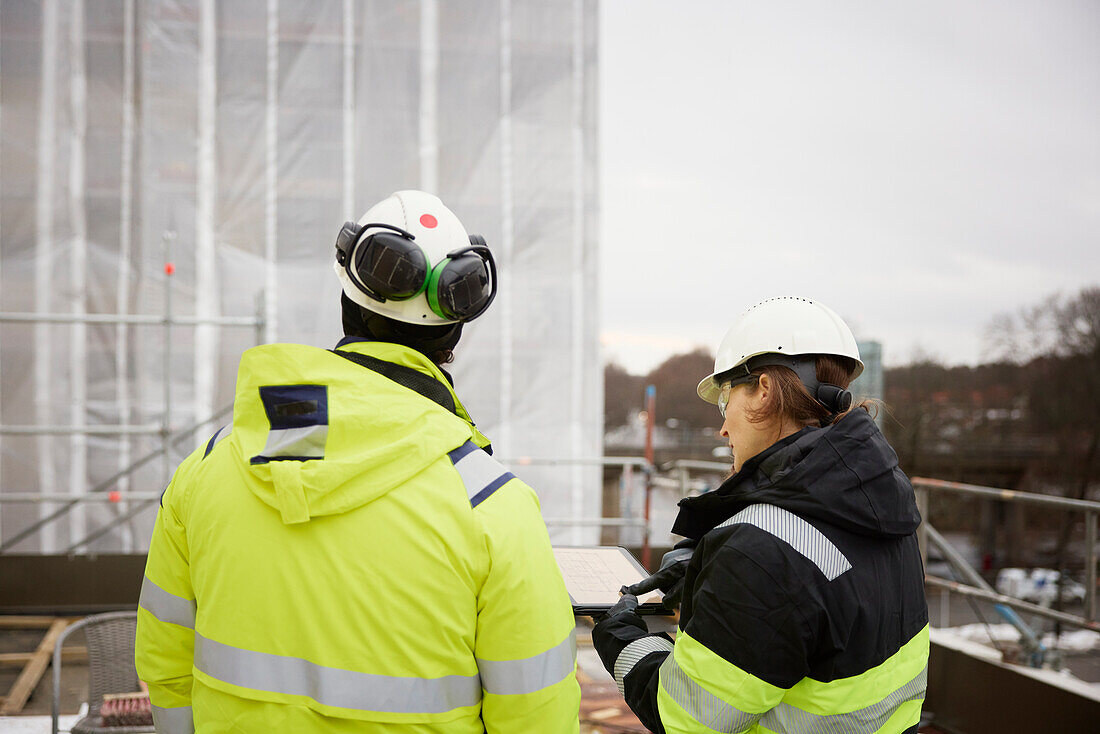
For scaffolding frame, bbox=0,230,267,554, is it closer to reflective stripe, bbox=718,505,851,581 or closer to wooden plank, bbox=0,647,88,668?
wooden plank, bbox=0,647,88,668

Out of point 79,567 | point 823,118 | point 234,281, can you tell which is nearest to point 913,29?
point 823,118

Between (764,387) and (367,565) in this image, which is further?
(764,387)

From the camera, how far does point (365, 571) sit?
117 cm

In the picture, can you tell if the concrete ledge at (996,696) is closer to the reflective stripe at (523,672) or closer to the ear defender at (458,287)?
the reflective stripe at (523,672)

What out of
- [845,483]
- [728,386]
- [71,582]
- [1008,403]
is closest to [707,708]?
[845,483]

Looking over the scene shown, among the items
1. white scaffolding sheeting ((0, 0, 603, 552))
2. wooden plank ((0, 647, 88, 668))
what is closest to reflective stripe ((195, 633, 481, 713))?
wooden plank ((0, 647, 88, 668))

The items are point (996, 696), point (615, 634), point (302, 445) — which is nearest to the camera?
point (302, 445)

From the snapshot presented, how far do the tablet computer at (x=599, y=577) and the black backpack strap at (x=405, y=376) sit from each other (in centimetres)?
58

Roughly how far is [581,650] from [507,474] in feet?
14.7

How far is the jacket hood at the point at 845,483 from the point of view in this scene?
1.29m

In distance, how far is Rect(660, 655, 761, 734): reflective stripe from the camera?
130cm

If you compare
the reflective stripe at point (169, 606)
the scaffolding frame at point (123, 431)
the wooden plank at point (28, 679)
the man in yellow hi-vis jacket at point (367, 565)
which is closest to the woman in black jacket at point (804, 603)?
the man in yellow hi-vis jacket at point (367, 565)

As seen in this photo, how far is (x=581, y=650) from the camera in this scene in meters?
5.37

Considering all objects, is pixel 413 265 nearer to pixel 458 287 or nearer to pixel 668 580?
pixel 458 287
